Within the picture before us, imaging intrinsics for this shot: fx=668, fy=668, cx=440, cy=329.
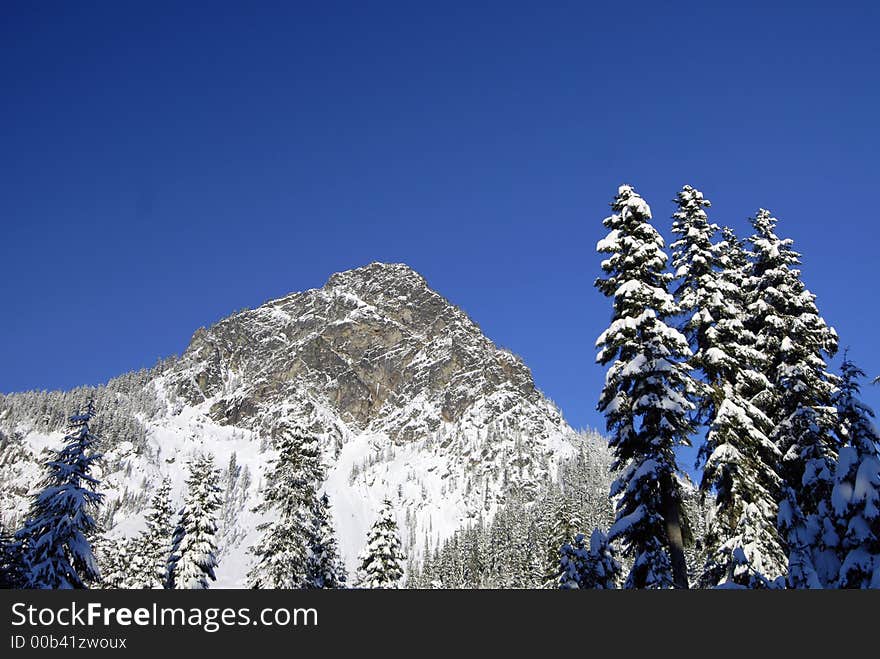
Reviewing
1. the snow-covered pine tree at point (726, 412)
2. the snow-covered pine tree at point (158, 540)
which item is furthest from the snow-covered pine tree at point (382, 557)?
the snow-covered pine tree at point (726, 412)

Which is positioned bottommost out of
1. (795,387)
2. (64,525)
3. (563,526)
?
(563,526)

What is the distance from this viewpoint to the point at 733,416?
22828mm

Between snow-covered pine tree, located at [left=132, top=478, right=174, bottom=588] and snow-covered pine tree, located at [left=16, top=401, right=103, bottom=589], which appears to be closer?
snow-covered pine tree, located at [left=16, top=401, right=103, bottom=589]

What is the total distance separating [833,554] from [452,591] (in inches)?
531

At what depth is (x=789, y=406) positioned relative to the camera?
2462 cm

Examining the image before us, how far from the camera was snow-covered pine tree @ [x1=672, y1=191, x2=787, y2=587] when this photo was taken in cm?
2203

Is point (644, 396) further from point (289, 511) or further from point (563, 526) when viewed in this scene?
point (563, 526)

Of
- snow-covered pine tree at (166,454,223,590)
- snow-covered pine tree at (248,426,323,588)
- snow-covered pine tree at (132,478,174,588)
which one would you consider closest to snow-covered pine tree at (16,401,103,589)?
snow-covered pine tree at (248,426,323,588)

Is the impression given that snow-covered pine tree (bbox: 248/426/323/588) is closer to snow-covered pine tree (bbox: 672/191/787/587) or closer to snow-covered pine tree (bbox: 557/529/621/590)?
snow-covered pine tree (bbox: 557/529/621/590)

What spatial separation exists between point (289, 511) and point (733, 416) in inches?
878

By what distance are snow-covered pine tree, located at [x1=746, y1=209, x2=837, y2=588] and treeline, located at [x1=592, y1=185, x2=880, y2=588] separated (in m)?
0.05

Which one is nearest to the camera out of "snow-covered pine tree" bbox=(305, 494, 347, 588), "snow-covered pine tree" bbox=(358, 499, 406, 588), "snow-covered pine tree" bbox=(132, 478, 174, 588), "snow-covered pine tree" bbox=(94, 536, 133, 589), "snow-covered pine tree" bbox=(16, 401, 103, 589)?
"snow-covered pine tree" bbox=(16, 401, 103, 589)

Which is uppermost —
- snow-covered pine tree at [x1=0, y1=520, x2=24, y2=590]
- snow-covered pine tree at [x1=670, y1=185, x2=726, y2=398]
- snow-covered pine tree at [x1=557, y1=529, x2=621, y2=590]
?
snow-covered pine tree at [x1=670, y1=185, x2=726, y2=398]

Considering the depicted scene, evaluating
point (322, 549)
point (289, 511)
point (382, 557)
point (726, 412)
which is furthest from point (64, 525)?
point (726, 412)
